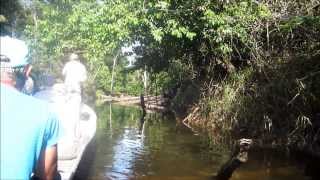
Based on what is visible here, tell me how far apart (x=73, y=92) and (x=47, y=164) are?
7.28 metres

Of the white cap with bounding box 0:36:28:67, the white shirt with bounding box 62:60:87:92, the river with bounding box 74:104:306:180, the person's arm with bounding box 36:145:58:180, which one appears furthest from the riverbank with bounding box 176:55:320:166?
the white cap with bounding box 0:36:28:67

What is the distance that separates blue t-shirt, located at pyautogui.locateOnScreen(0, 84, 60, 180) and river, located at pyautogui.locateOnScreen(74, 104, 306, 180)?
8128 mm

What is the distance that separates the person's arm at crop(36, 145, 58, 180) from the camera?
8.51ft

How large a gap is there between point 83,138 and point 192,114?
37.3ft

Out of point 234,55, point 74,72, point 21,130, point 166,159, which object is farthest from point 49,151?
point 234,55

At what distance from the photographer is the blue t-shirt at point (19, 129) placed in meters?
2.43

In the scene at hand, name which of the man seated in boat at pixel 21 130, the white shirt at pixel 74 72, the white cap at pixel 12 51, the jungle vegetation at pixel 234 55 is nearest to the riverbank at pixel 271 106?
the jungle vegetation at pixel 234 55

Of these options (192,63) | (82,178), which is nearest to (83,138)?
(82,178)

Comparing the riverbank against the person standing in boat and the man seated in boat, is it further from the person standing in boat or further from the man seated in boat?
the man seated in boat

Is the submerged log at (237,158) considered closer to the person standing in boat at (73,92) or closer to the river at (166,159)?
the river at (166,159)

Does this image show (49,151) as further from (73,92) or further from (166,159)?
(166,159)

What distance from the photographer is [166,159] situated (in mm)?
12930

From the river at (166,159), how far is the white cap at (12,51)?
7.96 meters

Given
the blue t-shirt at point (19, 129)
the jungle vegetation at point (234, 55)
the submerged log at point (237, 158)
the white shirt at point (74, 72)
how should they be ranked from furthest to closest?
1. the jungle vegetation at point (234, 55)
2. the white shirt at point (74, 72)
3. the submerged log at point (237, 158)
4. the blue t-shirt at point (19, 129)
